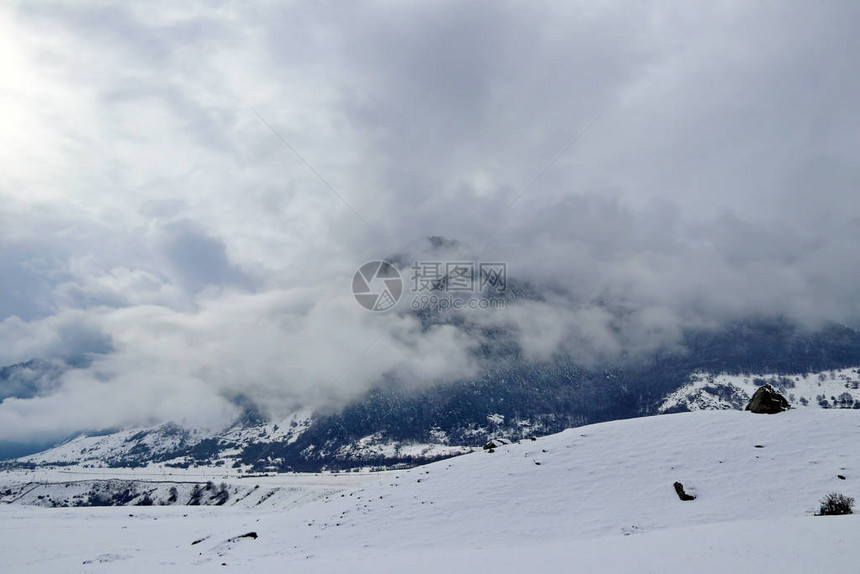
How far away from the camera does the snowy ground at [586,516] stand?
20.0 meters

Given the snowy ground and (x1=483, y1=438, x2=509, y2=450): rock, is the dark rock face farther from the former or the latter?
(x1=483, y1=438, x2=509, y2=450): rock

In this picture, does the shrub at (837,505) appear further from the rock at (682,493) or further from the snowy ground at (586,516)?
the rock at (682,493)

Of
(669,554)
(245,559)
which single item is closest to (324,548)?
(245,559)

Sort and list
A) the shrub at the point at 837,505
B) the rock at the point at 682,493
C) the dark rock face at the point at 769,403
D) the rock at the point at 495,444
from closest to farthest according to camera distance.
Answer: the shrub at the point at 837,505 → the rock at the point at 682,493 → the dark rock face at the point at 769,403 → the rock at the point at 495,444

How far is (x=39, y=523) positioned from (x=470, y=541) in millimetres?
70107

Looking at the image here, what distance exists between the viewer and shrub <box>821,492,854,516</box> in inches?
948

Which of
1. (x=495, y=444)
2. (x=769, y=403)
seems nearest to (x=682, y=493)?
(x=769, y=403)

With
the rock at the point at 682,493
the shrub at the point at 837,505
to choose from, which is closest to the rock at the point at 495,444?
the rock at the point at 682,493

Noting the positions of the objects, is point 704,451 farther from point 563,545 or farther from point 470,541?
point 470,541

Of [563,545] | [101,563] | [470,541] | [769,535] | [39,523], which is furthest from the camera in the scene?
[39,523]

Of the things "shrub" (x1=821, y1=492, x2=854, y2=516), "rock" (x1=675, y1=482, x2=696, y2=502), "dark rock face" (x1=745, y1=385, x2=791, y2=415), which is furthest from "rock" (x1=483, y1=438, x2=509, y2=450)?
"shrub" (x1=821, y1=492, x2=854, y2=516)

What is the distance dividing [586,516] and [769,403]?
24.1 meters

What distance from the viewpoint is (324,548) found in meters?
29.8

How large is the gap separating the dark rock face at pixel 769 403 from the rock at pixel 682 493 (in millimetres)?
15572
